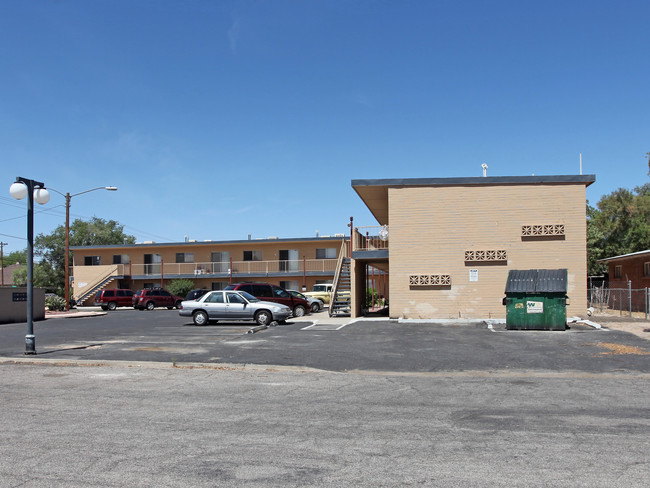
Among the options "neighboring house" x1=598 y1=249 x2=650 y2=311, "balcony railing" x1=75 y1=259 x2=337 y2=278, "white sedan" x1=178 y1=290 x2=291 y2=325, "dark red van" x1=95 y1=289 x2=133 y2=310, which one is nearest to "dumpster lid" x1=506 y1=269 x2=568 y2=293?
"white sedan" x1=178 y1=290 x2=291 y2=325

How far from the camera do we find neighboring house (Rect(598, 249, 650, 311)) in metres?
30.5

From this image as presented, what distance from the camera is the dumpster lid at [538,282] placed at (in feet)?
62.7

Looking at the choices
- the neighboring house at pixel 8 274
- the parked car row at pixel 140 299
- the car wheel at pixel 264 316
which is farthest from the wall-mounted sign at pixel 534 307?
the neighboring house at pixel 8 274

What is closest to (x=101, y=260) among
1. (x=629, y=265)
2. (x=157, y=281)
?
(x=157, y=281)

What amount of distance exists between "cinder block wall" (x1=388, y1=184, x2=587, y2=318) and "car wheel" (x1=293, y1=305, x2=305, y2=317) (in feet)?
19.4

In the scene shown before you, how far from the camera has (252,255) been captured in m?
50.0

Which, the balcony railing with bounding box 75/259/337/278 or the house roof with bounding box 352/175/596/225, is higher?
the house roof with bounding box 352/175/596/225

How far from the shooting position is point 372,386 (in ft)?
32.9

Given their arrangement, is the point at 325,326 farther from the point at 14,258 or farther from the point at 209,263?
the point at 14,258

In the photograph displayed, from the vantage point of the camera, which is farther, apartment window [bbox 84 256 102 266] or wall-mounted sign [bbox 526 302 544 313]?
apartment window [bbox 84 256 102 266]

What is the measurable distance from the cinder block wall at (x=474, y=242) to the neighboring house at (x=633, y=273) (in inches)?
304

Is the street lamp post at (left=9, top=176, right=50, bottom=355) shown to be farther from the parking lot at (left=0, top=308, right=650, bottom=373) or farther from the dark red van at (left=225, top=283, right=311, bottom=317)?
the dark red van at (left=225, top=283, right=311, bottom=317)

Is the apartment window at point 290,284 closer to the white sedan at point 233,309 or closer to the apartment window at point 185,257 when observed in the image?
the apartment window at point 185,257

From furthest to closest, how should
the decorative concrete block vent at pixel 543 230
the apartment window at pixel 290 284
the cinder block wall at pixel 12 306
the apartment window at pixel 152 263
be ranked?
the apartment window at pixel 152 263 < the apartment window at pixel 290 284 < the cinder block wall at pixel 12 306 < the decorative concrete block vent at pixel 543 230
